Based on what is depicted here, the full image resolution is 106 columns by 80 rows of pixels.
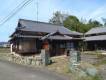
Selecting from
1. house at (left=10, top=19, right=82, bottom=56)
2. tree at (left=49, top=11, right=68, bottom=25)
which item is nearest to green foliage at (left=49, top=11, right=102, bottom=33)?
tree at (left=49, top=11, right=68, bottom=25)

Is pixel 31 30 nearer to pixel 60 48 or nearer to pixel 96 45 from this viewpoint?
pixel 60 48

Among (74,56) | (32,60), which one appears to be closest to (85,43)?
(32,60)

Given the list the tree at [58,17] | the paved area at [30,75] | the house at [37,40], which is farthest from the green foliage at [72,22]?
the paved area at [30,75]

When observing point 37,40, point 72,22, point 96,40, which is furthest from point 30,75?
point 72,22

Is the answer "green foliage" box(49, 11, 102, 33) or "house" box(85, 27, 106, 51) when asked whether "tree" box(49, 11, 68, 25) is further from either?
"house" box(85, 27, 106, 51)

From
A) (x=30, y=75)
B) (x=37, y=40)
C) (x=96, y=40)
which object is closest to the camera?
(x=30, y=75)

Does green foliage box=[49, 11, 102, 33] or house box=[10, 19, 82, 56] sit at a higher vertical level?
green foliage box=[49, 11, 102, 33]

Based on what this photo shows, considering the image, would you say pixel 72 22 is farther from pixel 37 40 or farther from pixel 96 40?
pixel 37 40

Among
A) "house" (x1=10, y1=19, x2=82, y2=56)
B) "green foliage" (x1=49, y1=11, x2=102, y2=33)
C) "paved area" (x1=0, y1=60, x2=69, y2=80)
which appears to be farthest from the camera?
"green foliage" (x1=49, y1=11, x2=102, y2=33)

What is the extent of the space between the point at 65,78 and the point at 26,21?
28.4 metres

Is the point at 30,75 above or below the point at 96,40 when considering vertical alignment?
below

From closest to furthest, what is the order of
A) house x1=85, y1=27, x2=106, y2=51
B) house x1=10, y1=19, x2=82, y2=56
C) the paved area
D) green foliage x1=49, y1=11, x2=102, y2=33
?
the paved area
house x1=10, y1=19, x2=82, y2=56
house x1=85, y1=27, x2=106, y2=51
green foliage x1=49, y1=11, x2=102, y2=33

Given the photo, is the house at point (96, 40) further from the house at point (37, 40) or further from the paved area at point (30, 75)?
the paved area at point (30, 75)

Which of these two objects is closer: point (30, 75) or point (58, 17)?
point (30, 75)
